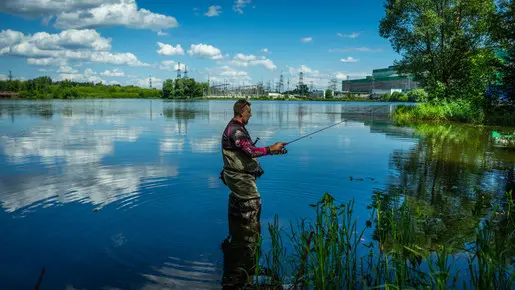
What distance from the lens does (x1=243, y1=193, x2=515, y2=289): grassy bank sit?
432 centimetres

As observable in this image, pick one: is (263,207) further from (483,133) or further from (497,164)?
(483,133)

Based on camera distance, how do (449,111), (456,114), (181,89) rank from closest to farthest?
1. (456,114)
2. (449,111)
3. (181,89)

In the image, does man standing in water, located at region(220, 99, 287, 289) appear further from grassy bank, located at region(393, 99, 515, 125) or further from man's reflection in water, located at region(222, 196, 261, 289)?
grassy bank, located at region(393, 99, 515, 125)

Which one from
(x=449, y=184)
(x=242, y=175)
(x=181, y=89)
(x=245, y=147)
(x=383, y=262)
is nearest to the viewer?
(x=383, y=262)

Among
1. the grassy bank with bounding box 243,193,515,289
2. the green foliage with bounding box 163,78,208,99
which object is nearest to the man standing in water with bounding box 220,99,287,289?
the grassy bank with bounding box 243,193,515,289

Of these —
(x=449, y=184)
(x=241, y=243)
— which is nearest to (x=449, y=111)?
(x=449, y=184)

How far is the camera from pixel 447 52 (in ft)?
118

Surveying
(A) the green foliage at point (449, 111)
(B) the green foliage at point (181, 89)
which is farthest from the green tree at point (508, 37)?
(B) the green foliage at point (181, 89)

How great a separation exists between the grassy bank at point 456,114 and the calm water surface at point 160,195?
45.7ft

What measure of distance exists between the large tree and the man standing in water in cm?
2992

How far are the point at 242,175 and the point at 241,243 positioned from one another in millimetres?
1208

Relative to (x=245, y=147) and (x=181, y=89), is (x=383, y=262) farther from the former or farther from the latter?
(x=181, y=89)

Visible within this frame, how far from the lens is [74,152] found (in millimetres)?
15898

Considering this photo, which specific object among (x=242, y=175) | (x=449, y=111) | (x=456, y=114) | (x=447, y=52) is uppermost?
(x=447, y=52)
